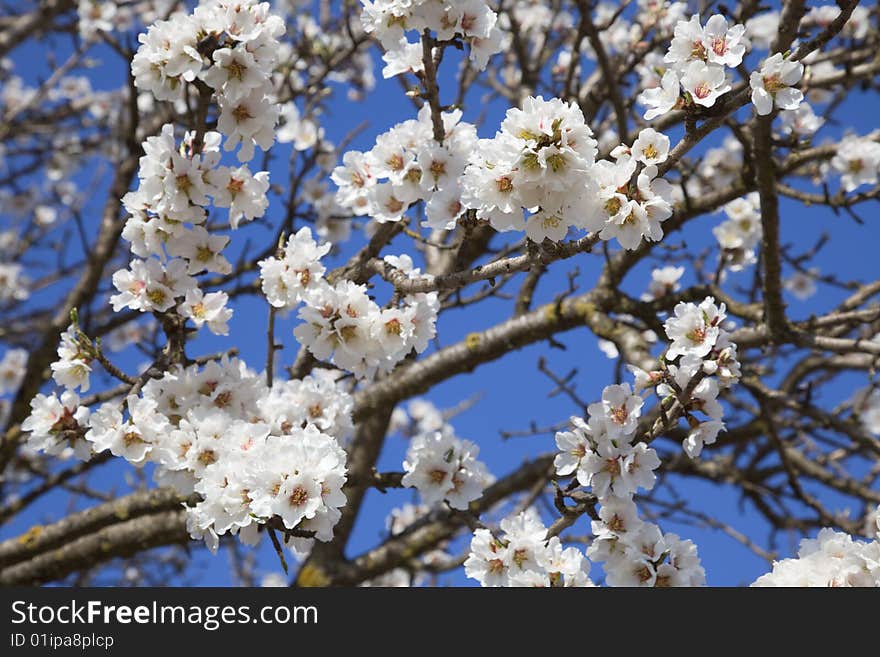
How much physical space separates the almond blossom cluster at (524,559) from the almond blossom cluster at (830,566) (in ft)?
1.60

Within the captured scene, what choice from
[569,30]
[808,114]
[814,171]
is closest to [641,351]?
[808,114]

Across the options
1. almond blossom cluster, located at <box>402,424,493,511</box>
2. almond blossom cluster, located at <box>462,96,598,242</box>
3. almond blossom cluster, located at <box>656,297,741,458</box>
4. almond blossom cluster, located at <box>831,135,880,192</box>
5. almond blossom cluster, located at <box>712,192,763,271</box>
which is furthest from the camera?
almond blossom cluster, located at <box>712,192,763,271</box>

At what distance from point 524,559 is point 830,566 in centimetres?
79

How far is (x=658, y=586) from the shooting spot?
2322mm

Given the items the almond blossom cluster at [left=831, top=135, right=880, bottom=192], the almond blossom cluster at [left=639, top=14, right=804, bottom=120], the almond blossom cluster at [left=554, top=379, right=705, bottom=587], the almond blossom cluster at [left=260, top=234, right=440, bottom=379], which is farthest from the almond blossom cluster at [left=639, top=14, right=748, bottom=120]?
the almond blossom cluster at [left=831, top=135, right=880, bottom=192]

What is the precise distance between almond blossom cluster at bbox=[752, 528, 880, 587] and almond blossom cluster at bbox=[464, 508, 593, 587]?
19.2 inches

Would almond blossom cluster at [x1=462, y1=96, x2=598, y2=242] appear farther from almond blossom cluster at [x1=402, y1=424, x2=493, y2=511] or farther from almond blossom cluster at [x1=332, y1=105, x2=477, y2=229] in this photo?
almond blossom cluster at [x1=402, y1=424, x2=493, y2=511]

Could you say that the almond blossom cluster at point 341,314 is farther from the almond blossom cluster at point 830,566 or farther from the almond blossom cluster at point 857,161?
the almond blossom cluster at point 857,161

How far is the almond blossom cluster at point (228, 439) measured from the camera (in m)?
2.12

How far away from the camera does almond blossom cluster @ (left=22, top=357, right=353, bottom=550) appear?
2.12 m

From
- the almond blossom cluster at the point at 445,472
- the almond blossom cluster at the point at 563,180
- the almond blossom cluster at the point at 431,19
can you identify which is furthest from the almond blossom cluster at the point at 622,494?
the almond blossom cluster at the point at 431,19
